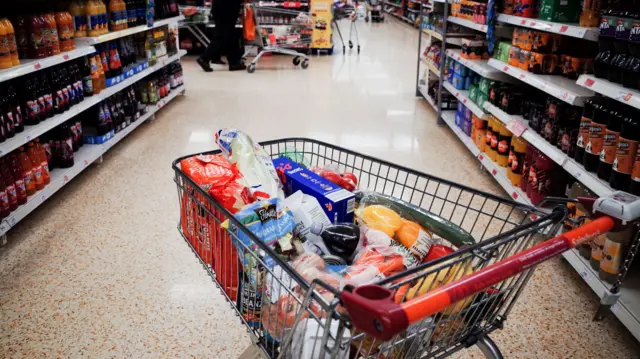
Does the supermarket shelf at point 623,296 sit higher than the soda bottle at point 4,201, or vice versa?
the soda bottle at point 4,201

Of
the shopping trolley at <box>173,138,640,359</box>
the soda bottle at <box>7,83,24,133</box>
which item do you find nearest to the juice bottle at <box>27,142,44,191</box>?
the soda bottle at <box>7,83,24,133</box>

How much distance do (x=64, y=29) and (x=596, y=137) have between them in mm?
3152

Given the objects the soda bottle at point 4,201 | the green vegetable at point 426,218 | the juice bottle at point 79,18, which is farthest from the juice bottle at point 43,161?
the green vegetable at point 426,218

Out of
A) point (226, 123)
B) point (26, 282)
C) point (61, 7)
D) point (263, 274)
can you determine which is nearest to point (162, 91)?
point (226, 123)

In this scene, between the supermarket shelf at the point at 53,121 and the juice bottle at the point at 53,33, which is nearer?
the supermarket shelf at the point at 53,121

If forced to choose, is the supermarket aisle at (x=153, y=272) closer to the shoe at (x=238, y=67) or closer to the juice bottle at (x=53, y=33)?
the juice bottle at (x=53, y=33)

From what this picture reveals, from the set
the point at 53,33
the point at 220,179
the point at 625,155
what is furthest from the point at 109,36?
the point at 625,155

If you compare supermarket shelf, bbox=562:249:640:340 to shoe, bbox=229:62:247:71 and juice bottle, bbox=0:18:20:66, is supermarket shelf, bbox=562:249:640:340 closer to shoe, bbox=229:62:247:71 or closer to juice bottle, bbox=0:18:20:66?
juice bottle, bbox=0:18:20:66

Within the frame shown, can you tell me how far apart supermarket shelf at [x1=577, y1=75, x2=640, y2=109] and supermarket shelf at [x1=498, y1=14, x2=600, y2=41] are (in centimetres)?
23

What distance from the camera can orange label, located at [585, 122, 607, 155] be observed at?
209 cm

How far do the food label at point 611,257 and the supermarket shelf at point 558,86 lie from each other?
0.68 metres

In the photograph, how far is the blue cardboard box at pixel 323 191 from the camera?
133 cm

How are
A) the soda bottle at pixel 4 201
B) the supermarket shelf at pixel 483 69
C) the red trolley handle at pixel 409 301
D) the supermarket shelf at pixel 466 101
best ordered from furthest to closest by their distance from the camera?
the supermarket shelf at pixel 466 101, the supermarket shelf at pixel 483 69, the soda bottle at pixel 4 201, the red trolley handle at pixel 409 301

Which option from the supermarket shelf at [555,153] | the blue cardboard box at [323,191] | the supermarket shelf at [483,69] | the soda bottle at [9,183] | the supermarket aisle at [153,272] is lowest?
the supermarket aisle at [153,272]
